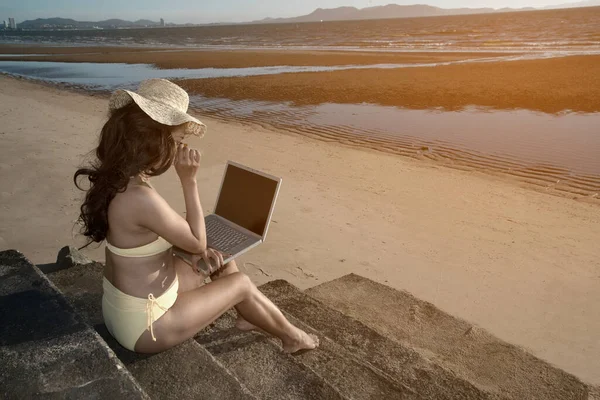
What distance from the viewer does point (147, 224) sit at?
261cm

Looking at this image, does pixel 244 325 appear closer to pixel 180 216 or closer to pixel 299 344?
pixel 299 344

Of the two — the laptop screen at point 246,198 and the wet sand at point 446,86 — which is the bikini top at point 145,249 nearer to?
the laptop screen at point 246,198

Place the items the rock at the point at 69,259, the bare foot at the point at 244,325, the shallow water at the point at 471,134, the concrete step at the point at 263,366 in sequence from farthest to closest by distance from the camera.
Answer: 1. the shallow water at the point at 471,134
2. the rock at the point at 69,259
3. the bare foot at the point at 244,325
4. the concrete step at the point at 263,366

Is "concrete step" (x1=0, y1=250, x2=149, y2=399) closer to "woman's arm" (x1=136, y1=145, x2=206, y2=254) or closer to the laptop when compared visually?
"woman's arm" (x1=136, y1=145, x2=206, y2=254)

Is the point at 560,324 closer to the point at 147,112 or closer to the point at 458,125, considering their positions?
the point at 147,112

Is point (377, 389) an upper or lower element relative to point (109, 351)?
lower

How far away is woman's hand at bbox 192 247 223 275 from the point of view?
10.2ft

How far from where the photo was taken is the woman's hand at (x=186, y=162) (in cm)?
286

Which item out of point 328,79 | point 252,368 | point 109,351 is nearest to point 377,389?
point 252,368

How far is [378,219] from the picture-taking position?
22.5ft

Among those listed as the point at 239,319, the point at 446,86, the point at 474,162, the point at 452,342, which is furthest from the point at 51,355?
the point at 446,86

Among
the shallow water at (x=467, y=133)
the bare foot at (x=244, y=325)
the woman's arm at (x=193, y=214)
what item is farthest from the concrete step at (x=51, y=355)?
the shallow water at (x=467, y=133)

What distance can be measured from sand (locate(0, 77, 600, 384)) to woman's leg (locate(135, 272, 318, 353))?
1.95m

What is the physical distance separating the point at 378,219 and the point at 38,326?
4.87 metres
